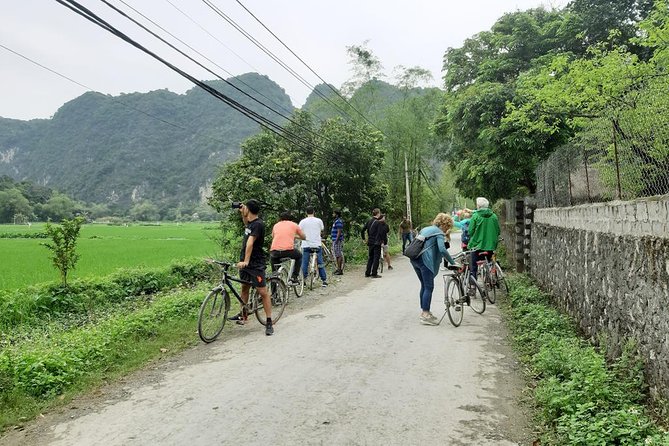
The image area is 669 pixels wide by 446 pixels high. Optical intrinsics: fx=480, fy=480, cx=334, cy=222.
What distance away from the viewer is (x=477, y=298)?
28.3 feet

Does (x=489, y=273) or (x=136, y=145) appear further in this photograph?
(x=136, y=145)

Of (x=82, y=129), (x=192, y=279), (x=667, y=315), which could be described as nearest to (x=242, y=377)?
(x=667, y=315)

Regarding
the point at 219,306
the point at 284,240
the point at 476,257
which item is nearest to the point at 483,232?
the point at 476,257

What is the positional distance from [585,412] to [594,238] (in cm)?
270

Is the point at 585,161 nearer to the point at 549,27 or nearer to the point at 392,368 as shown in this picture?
the point at 392,368

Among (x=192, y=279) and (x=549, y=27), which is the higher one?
(x=549, y=27)

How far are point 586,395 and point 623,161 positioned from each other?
9.48ft

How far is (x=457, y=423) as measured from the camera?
12.7ft

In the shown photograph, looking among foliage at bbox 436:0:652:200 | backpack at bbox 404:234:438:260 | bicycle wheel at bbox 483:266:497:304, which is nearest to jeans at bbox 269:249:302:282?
backpack at bbox 404:234:438:260

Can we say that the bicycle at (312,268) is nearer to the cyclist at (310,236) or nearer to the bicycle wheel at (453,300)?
the cyclist at (310,236)

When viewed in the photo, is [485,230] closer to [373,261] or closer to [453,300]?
[453,300]

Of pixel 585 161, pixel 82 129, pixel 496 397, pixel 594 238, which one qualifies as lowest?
pixel 496 397

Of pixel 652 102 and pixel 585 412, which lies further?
pixel 652 102

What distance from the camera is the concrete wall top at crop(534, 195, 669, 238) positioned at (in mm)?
3955
